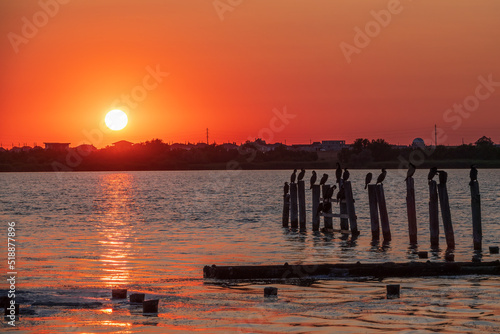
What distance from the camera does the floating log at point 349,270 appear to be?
17.0 m

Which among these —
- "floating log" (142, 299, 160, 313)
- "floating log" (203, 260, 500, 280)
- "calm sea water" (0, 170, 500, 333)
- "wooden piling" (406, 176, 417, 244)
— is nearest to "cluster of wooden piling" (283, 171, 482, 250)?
"wooden piling" (406, 176, 417, 244)

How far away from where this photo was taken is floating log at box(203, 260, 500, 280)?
668 inches

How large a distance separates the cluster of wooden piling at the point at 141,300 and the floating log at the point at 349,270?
9.17ft

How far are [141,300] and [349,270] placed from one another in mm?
4894

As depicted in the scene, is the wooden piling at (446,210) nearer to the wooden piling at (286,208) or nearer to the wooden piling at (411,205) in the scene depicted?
the wooden piling at (411,205)

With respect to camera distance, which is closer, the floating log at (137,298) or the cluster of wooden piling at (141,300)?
the cluster of wooden piling at (141,300)

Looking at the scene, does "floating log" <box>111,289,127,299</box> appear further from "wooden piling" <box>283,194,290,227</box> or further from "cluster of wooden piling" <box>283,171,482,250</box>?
"wooden piling" <box>283,194,290,227</box>

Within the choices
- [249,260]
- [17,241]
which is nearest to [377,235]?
[249,260]

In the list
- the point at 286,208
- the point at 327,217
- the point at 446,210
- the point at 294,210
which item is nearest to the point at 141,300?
the point at 446,210

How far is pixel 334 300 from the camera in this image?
48.6 ft

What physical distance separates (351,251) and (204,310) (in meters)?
11.5

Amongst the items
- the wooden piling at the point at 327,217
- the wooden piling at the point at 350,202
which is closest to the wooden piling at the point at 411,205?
the wooden piling at the point at 350,202

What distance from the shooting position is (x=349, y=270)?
55.9 feet

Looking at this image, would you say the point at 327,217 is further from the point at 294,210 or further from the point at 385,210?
the point at 385,210
